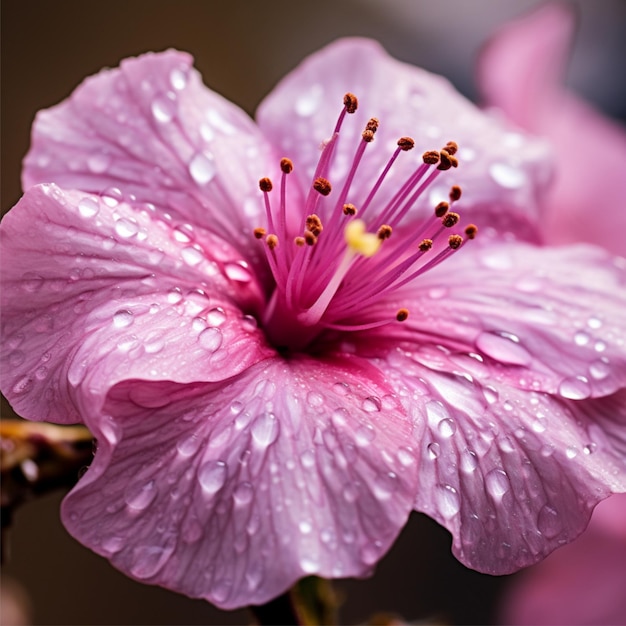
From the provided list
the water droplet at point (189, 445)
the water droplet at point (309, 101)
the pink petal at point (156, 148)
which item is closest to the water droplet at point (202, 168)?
the pink petal at point (156, 148)

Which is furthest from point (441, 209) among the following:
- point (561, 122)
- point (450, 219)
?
point (561, 122)

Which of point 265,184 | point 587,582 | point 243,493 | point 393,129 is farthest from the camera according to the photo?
point 587,582

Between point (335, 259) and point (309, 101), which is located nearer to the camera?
point (335, 259)

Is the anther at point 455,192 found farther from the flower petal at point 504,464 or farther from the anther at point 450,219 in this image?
the flower petal at point 504,464

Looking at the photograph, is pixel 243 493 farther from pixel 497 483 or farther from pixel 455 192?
pixel 455 192

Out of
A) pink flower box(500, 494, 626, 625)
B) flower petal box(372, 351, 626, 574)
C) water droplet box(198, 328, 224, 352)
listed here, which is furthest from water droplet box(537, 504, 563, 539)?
pink flower box(500, 494, 626, 625)

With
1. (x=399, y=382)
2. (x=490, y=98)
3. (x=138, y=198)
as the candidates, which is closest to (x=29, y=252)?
(x=138, y=198)

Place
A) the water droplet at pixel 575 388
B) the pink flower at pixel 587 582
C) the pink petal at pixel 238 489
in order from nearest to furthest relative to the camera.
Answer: the pink petal at pixel 238 489
the water droplet at pixel 575 388
the pink flower at pixel 587 582
